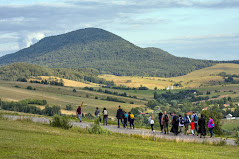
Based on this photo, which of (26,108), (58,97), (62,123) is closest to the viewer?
(62,123)

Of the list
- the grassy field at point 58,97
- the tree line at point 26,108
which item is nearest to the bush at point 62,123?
the tree line at point 26,108

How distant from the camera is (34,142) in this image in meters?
16.5

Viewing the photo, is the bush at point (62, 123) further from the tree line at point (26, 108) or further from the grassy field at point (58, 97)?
the grassy field at point (58, 97)

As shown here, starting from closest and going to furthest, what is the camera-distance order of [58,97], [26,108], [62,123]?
[62,123] < [26,108] < [58,97]

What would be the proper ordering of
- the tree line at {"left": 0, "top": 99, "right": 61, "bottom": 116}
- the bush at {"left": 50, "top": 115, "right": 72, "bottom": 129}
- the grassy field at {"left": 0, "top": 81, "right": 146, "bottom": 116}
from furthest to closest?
the grassy field at {"left": 0, "top": 81, "right": 146, "bottom": 116}, the tree line at {"left": 0, "top": 99, "right": 61, "bottom": 116}, the bush at {"left": 50, "top": 115, "right": 72, "bottom": 129}

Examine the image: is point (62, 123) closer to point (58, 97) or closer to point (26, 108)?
point (26, 108)

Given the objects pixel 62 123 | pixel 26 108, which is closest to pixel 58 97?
pixel 26 108

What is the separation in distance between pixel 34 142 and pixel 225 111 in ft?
368

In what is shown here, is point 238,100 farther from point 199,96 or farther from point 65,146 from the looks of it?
point 65,146

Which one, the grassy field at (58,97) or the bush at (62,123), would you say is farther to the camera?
the grassy field at (58,97)

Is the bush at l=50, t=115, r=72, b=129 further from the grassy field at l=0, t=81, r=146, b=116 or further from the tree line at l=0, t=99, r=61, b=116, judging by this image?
the grassy field at l=0, t=81, r=146, b=116

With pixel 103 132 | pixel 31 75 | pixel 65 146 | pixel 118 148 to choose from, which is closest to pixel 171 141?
pixel 103 132

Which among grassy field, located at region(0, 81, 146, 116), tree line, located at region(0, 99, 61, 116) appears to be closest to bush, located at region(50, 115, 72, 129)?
tree line, located at region(0, 99, 61, 116)

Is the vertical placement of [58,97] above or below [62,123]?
above
